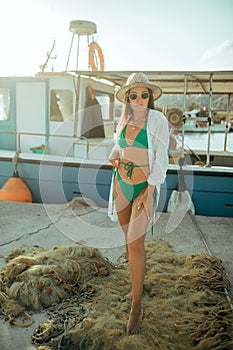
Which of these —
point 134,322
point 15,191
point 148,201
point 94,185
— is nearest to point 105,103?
point 94,185

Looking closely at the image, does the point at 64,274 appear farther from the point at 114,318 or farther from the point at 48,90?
the point at 48,90

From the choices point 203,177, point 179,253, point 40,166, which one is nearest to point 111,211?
point 179,253

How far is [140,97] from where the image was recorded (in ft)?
7.89

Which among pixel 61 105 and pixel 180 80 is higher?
pixel 180 80

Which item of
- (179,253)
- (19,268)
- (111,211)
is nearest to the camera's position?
(111,211)

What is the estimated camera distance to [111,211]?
2596mm

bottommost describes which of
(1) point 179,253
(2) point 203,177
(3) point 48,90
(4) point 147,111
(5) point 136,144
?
(1) point 179,253

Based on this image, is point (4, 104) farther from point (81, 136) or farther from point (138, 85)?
point (138, 85)

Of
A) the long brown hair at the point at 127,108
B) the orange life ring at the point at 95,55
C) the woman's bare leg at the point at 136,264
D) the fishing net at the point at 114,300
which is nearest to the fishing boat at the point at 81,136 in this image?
the orange life ring at the point at 95,55

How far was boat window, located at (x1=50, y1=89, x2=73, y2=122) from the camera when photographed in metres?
6.41

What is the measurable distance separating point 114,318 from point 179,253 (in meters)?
1.63

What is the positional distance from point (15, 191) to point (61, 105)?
5.52 ft

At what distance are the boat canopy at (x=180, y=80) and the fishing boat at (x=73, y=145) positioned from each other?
0.6 inches

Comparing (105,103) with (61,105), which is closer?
(61,105)
